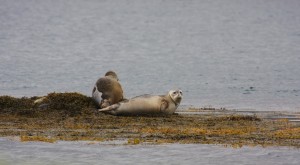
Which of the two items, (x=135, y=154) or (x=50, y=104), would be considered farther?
(x=50, y=104)

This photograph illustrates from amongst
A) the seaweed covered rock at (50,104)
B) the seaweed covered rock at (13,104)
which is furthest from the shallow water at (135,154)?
the seaweed covered rock at (13,104)

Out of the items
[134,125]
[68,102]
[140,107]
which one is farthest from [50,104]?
[134,125]

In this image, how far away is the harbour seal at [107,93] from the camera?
21203 mm

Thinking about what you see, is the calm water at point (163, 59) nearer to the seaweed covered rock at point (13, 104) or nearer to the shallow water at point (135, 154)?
the seaweed covered rock at point (13, 104)

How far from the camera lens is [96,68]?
42.6m

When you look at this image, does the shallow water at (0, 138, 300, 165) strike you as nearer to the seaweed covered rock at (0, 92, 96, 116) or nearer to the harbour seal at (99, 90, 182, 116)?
the seaweed covered rock at (0, 92, 96, 116)

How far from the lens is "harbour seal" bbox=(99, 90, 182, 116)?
20656mm

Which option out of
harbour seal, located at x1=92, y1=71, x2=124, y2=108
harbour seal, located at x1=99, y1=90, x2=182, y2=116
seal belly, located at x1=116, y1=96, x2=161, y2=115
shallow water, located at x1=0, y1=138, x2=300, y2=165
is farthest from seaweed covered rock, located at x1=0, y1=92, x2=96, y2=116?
shallow water, located at x1=0, y1=138, x2=300, y2=165

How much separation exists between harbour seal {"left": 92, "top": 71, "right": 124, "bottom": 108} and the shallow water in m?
4.25

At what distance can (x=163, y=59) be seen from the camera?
5009cm

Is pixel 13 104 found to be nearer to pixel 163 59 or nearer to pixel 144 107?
pixel 144 107

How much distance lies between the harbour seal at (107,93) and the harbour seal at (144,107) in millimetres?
446

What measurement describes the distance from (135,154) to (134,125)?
116 inches

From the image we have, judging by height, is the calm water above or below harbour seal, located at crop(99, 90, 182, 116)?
above
